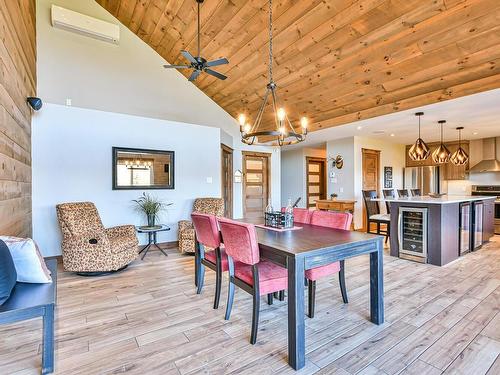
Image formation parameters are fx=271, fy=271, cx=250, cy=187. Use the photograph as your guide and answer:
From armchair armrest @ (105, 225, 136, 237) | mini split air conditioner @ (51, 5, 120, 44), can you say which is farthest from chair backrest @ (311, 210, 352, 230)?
mini split air conditioner @ (51, 5, 120, 44)

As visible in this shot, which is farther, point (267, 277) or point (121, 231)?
point (121, 231)

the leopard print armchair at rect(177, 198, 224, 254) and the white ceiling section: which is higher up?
the white ceiling section

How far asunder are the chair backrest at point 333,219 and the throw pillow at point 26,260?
244 cm

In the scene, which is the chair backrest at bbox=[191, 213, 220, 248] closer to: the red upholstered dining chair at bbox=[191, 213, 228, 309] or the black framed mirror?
the red upholstered dining chair at bbox=[191, 213, 228, 309]

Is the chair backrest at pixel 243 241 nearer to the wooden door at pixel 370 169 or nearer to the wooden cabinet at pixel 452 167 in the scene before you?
the wooden door at pixel 370 169

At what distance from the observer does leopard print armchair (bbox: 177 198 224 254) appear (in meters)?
4.47

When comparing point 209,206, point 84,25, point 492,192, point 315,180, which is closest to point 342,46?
point 209,206

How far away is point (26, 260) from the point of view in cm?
183

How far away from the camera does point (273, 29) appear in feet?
12.8

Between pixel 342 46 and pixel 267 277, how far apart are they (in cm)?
326

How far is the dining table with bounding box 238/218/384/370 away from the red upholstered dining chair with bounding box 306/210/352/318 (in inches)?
5.5

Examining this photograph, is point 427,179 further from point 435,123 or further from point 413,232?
point 413,232

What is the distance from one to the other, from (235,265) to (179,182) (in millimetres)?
3256

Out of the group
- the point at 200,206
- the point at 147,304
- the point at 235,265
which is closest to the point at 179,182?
the point at 200,206
